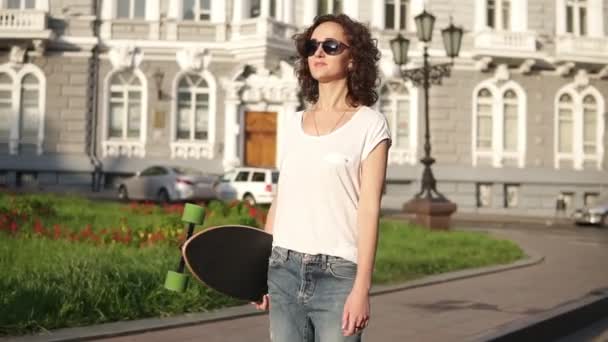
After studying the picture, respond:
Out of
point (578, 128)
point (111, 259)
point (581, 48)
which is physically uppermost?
point (581, 48)

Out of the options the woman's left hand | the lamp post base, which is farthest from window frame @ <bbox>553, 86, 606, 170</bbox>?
the woman's left hand

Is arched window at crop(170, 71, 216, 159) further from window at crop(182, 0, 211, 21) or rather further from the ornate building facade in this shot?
window at crop(182, 0, 211, 21)

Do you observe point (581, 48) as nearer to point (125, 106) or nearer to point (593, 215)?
point (593, 215)

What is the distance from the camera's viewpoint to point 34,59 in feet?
82.8

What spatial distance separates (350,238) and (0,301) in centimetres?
382

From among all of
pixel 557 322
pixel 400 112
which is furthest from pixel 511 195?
pixel 557 322

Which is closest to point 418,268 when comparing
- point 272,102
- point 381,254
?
point 381,254

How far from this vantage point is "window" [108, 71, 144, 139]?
25.7m

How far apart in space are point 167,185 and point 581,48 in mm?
16984

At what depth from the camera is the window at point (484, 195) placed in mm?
27328

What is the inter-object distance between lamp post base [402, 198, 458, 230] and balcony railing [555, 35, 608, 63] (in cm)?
1439

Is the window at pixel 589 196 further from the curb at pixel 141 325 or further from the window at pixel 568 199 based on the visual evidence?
the curb at pixel 141 325

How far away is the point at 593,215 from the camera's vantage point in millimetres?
23469

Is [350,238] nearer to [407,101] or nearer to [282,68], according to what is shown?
[282,68]
